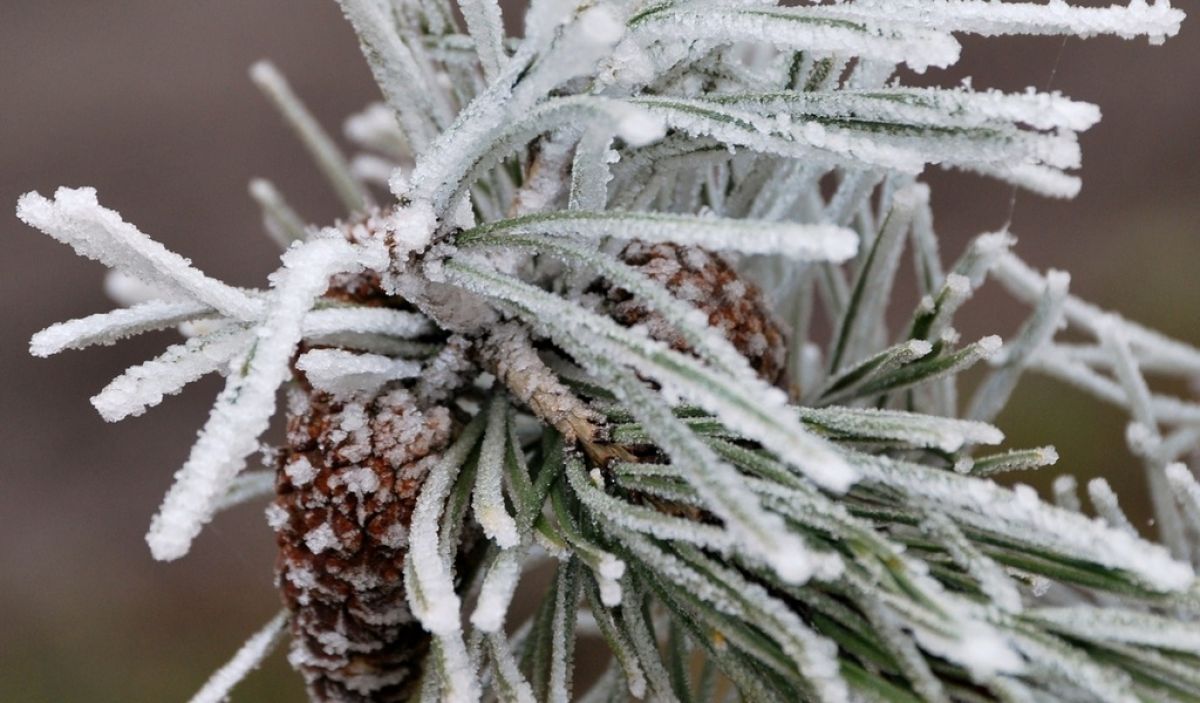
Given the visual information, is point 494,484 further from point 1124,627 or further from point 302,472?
point 1124,627

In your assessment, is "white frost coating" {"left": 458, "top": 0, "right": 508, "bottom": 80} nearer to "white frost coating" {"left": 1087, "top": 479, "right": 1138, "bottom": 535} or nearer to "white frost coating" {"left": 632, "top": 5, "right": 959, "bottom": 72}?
"white frost coating" {"left": 632, "top": 5, "right": 959, "bottom": 72}

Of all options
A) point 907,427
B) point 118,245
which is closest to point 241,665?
point 118,245

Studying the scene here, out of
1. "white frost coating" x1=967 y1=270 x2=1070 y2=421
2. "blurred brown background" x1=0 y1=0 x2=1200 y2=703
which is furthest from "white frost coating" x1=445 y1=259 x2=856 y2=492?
"blurred brown background" x1=0 y1=0 x2=1200 y2=703

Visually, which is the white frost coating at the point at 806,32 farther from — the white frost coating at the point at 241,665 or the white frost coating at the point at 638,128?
the white frost coating at the point at 241,665

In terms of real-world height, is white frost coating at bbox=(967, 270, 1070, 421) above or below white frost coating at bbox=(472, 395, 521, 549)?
above

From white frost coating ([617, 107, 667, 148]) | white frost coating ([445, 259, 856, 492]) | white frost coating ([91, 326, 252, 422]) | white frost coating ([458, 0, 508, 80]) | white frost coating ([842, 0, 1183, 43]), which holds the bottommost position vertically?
white frost coating ([445, 259, 856, 492])

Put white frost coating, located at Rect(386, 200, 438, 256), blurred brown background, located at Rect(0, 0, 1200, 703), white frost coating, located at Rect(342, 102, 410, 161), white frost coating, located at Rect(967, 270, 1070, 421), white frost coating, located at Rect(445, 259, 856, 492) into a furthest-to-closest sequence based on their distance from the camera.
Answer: blurred brown background, located at Rect(0, 0, 1200, 703)
white frost coating, located at Rect(342, 102, 410, 161)
white frost coating, located at Rect(967, 270, 1070, 421)
white frost coating, located at Rect(386, 200, 438, 256)
white frost coating, located at Rect(445, 259, 856, 492)

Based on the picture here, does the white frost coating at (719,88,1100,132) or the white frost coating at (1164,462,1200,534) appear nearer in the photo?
the white frost coating at (719,88,1100,132)

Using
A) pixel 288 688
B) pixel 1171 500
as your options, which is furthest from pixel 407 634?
pixel 288 688
